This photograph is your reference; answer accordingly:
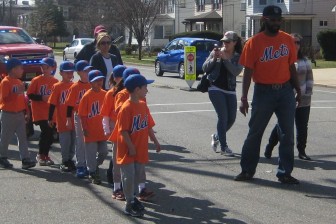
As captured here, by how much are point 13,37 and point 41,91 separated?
10421 mm

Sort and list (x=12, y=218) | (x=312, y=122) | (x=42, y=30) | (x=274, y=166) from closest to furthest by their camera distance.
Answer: (x=12, y=218), (x=274, y=166), (x=312, y=122), (x=42, y=30)

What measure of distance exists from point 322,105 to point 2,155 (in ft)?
33.6

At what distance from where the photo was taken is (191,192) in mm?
7477

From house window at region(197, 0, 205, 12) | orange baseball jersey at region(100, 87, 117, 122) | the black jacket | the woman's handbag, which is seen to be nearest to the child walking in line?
orange baseball jersey at region(100, 87, 117, 122)

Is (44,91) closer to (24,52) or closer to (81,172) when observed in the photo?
(81,172)

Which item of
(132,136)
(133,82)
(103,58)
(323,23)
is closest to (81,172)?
(103,58)

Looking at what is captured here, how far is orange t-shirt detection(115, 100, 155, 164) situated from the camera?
628cm

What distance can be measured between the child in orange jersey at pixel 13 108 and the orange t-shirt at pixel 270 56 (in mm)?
3333

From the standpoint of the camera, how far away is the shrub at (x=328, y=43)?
133 ft

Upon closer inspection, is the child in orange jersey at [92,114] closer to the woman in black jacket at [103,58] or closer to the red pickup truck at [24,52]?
the woman in black jacket at [103,58]

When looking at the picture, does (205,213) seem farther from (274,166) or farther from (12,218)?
(274,166)

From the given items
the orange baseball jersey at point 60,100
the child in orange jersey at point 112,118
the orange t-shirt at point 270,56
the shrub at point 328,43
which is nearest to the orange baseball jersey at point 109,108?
the child in orange jersey at point 112,118

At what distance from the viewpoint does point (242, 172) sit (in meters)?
8.02

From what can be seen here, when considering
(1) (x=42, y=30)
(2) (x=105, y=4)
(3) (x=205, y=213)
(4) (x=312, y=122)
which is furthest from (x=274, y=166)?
(1) (x=42, y=30)
